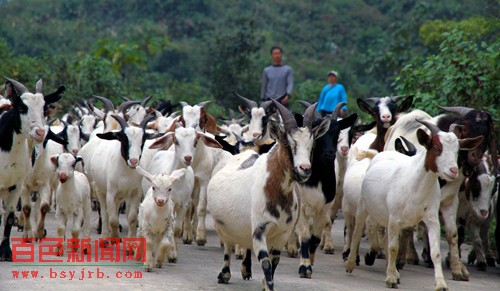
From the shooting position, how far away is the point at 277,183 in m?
9.29

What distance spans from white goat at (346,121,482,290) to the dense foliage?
1545 cm

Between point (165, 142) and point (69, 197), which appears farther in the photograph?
point (165, 142)

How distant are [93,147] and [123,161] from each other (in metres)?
2.78

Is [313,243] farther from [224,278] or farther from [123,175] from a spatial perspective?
[123,175]

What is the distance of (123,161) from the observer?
40.0 feet

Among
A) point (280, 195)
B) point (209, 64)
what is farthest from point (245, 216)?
point (209, 64)

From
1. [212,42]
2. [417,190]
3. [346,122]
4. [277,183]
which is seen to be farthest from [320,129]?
[212,42]

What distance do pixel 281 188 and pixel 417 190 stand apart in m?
1.79

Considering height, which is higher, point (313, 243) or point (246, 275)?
point (313, 243)

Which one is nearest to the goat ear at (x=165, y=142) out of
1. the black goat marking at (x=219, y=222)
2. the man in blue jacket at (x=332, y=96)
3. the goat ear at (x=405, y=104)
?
the black goat marking at (x=219, y=222)

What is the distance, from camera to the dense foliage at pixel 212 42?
29.9 meters

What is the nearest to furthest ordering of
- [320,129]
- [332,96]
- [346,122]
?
1. [320,129]
2. [346,122]
3. [332,96]

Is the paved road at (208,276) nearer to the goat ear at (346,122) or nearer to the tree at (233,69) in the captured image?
the goat ear at (346,122)

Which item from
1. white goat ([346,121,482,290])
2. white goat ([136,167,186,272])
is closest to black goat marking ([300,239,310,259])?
white goat ([346,121,482,290])
